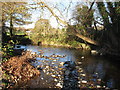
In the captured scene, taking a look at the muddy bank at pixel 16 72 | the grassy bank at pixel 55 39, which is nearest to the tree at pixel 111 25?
the grassy bank at pixel 55 39

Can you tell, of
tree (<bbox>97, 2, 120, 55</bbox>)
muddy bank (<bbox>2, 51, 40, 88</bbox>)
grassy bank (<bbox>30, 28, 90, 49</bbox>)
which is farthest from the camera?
grassy bank (<bbox>30, 28, 90, 49</bbox>)

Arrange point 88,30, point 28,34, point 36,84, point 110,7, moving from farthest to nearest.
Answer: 1. point 28,34
2. point 88,30
3. point 110,7
4. point 36,84

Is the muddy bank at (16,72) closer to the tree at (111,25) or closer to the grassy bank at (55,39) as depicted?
the tree at (111,25)

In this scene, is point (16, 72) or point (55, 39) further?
point (55, 39)

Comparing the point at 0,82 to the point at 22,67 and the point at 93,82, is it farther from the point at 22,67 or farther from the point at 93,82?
the point at 93,82

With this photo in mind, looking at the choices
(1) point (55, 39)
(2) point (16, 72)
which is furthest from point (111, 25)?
(2) point (16, 72)

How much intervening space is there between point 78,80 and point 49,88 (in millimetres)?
1320

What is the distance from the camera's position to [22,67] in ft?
14.3

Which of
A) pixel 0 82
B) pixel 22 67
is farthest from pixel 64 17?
pixel 0 82

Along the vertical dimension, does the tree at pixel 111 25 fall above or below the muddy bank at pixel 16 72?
above

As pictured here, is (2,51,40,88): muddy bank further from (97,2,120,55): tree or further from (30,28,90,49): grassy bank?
(30,28,90,49): grassy bank

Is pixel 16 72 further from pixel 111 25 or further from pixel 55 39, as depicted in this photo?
pixel 55 39

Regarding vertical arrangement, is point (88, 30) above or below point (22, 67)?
above

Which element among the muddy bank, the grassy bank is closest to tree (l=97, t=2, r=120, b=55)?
the grassy bank
